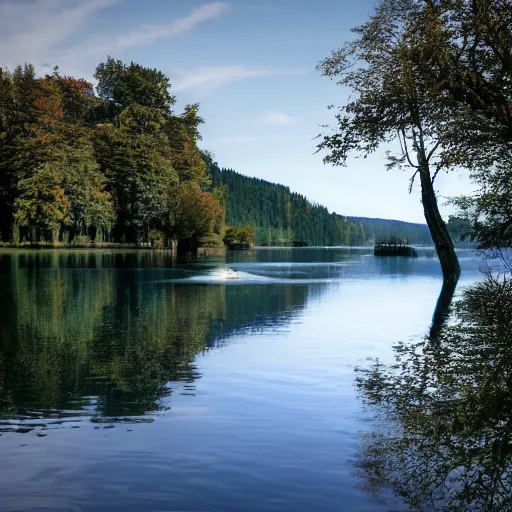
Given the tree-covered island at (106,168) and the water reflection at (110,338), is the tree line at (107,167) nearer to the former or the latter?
the tree-covered island at (106,168)

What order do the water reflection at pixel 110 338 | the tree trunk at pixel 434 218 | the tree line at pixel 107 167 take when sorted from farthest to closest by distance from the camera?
the tree line at pixel 107 167, the tree trunk at pixel 434 218, the water reflection at pixel 110 338

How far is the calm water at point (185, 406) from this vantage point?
19.5 ft

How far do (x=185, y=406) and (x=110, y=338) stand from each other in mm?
7024

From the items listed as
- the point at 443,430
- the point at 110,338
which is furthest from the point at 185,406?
the point at 110,338

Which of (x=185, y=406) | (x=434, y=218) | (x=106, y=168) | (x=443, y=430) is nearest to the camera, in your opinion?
(x=443, y=430)

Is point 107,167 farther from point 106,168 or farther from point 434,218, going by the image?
point 434,218

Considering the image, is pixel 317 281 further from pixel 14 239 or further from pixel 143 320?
pixel 14 239

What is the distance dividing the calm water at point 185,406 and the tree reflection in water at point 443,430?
29 cm

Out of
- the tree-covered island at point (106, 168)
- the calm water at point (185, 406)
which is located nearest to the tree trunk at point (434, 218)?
the calm water at point (185, 406)

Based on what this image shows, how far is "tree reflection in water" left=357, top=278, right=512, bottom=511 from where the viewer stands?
594cm

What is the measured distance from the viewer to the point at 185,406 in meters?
9.05

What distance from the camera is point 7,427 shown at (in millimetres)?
7898

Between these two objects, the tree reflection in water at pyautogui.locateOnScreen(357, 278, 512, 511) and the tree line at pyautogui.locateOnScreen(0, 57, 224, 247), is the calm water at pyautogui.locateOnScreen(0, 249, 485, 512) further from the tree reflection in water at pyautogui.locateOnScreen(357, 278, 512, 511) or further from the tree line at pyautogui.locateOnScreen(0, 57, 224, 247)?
the tree line at pyautogui.locateOnScreen(0, 57, 224, 247)

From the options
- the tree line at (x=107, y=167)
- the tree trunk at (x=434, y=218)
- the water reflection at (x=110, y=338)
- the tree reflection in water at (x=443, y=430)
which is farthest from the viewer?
the tree line at (x=107, y=167)
